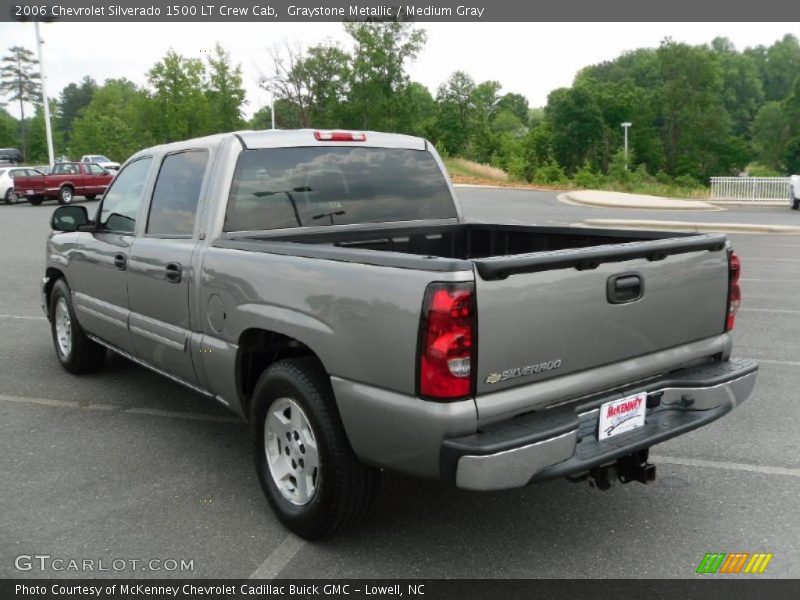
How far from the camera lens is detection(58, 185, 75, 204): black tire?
3036cm

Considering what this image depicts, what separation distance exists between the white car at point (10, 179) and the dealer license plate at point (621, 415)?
1243 inches

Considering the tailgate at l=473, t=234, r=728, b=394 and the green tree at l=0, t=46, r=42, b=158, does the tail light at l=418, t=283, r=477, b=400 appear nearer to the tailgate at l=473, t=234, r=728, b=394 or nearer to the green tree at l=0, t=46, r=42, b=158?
the tailgate at l=473, t=234, r=728, b=394

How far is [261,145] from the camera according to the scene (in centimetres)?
434

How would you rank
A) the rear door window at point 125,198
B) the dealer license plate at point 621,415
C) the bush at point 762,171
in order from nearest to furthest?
the dealer license plate at point 621,415
the rear door window at point 125,198
the bush at point 762,171

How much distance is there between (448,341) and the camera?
2.77 meters

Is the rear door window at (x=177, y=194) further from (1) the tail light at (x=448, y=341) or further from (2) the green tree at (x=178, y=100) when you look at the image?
(2) the green tree at (x=178, y=100)

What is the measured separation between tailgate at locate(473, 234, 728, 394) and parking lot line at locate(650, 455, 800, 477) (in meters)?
0.99

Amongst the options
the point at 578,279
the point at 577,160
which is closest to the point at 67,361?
the point at 578,279

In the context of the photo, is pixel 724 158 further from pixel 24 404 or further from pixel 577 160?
pixel 24 404

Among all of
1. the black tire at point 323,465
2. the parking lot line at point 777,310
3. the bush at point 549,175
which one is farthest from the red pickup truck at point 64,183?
the black tire at point 323,465

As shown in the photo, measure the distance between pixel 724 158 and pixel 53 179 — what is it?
66738 mm

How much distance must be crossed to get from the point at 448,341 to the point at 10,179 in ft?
108

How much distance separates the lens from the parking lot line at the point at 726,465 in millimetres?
4172

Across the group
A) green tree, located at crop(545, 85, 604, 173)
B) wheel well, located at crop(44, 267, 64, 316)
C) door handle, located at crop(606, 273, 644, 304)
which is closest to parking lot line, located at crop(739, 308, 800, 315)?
door handle, located at crop(606, 273, 644, 304)
